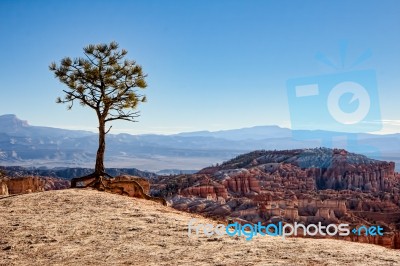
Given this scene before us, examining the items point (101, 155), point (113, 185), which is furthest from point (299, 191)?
point (101, 155)

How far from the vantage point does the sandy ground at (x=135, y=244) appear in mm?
8102

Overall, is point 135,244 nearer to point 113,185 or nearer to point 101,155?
point 113,185

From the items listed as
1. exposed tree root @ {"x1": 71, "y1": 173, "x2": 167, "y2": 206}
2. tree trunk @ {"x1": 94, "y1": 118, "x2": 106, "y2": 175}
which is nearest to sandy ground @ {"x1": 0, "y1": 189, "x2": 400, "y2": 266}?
exposed tree root @ {"x1": 71, "y1": 173, "x2": 167, "y2": 206}

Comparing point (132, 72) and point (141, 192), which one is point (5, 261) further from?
point (132, 72)

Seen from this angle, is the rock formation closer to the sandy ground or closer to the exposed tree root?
the exposed tree root

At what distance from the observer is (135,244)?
958 centimetres

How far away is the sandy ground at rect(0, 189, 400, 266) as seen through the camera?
8102mm

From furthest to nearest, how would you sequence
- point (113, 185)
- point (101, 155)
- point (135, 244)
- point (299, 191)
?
point (299, 191) → point (101, 155) → point (113, 185) → point (135, 244)

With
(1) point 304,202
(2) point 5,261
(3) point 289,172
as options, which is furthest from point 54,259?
(3) point 289,172

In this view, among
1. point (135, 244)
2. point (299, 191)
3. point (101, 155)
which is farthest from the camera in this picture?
point (299, 191)

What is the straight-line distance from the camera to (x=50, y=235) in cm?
1061

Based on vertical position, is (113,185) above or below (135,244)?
above

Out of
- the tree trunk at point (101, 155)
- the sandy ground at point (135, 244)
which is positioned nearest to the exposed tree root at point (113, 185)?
the tree trunk at point (101, 155)

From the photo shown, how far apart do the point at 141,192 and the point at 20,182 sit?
44.9 feet
